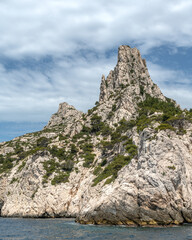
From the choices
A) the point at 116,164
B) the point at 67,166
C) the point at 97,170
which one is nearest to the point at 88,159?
the point at 67,166

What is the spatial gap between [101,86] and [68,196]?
71.0 meters

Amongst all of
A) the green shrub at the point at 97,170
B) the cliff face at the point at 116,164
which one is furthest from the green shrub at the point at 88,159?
the green shrub at the point at 97,170

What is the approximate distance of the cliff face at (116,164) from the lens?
39844 mm

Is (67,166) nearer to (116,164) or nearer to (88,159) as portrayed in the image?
(88,159)

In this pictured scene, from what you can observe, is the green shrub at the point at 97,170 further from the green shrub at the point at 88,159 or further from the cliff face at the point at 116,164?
the green shrub at the point at 88,159

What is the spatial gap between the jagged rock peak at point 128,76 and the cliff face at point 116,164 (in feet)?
1.55

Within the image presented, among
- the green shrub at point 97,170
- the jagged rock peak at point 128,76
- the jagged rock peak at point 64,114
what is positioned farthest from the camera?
the jagged rock peak at point 64,114

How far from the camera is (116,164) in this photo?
59.0m

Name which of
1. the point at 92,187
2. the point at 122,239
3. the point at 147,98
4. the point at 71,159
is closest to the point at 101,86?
the point at 147,98

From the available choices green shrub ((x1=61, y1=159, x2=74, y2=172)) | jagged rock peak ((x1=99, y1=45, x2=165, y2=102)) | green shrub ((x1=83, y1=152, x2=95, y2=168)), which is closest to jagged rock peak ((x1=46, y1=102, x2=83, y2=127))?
jagged rock peak ((x1=99, y1=45, x2=165, y2=102))

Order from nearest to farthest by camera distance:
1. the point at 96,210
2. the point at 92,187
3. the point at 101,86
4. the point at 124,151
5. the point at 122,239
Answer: the point at 122,239, the point at 96,210, the point at 92,187, the point at 124,151, the point at 101,86

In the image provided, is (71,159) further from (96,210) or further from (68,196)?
(96,210)

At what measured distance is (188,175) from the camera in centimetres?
4572

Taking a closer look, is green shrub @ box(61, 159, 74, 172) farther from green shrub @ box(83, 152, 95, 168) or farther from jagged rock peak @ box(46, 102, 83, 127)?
jagged rock peak @ box(46, 102, 83, 127)
